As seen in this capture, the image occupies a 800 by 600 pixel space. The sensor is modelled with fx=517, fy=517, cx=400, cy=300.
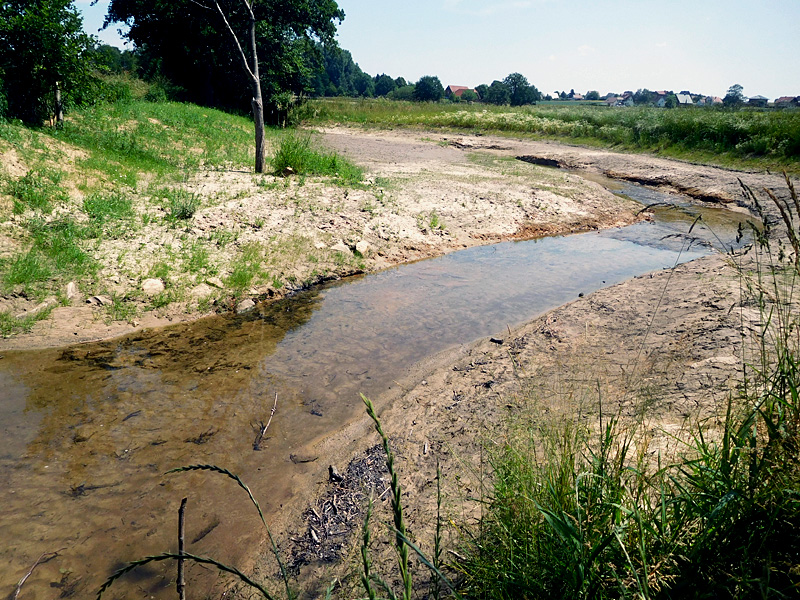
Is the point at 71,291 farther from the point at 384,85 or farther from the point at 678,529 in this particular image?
the point at 384,85

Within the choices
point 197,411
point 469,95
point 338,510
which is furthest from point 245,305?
point 469,95

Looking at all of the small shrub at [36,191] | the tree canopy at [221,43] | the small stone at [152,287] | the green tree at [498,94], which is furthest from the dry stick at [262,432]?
the green tree at [498,94]

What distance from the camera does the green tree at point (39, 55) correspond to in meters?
9.48

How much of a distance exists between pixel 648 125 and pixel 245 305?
21419 millimetres

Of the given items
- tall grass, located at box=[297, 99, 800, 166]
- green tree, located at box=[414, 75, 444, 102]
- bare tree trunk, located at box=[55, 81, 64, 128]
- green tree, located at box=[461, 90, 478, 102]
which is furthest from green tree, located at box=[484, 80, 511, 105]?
bare tree trunk, located at box=[55, 81, 64, 128]

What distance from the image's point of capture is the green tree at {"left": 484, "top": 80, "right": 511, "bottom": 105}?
249 feet

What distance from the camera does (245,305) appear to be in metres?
6.43

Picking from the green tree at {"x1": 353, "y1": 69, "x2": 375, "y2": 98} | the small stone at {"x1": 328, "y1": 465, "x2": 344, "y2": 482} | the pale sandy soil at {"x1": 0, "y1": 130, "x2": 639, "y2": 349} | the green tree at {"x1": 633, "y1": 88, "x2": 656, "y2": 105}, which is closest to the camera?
the small stone at {"x1": 328, "y1": 465, "x2": 344, "y2": 482}

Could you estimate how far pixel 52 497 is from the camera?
333cm

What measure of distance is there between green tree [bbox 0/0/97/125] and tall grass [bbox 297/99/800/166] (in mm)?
18994

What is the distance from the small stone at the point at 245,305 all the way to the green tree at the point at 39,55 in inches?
274

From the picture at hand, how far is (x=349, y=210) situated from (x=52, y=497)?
6.85m

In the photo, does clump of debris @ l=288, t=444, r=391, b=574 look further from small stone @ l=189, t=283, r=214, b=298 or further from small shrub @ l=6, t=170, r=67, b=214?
small shrub @ l=6, t=170, r=67, b=214

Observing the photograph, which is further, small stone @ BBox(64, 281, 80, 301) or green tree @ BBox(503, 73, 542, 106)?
green tree @ BBox(503, 73, 542, 106)
